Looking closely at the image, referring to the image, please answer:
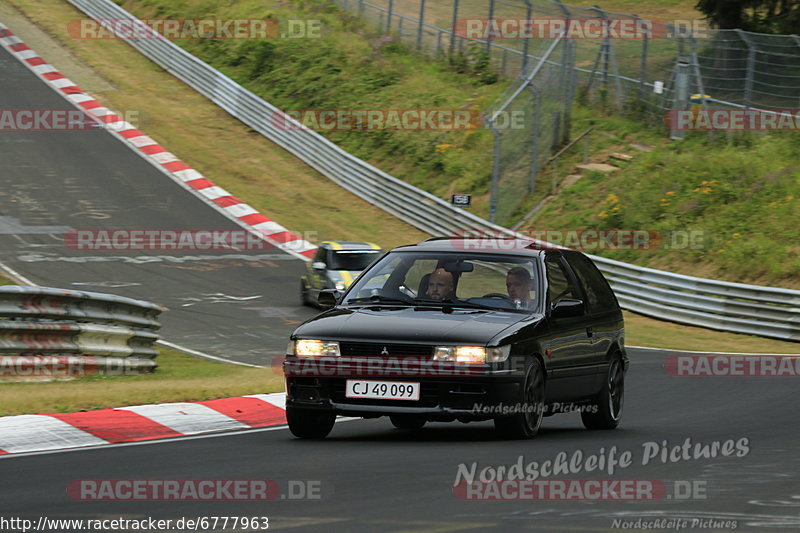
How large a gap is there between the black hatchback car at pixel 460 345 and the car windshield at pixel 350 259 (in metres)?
12.5

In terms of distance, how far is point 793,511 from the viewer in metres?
6.36

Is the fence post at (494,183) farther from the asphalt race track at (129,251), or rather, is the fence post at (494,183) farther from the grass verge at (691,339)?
the grass verge at (691,339)

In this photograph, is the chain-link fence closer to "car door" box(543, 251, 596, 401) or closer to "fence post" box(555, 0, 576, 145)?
"fence post" box(555, 0, 576, 145)

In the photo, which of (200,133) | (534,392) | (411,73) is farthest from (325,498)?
(411,73)

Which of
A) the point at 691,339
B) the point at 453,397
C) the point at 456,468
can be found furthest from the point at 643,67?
the point at 456,468

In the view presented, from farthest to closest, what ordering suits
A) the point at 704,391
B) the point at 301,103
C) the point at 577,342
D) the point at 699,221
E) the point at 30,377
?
the point at 301,103 < the point at 699,221 < the point at 704,391 < the point at 30,377 < the point at 577,342

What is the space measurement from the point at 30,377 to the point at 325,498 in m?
6.88

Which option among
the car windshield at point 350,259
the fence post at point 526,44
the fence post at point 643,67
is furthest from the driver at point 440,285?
the fence post at point 526,44

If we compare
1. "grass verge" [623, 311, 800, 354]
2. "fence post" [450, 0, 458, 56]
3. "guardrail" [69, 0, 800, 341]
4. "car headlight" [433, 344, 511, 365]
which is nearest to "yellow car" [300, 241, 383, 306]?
"grass verge" [623, 311, 800, 354]

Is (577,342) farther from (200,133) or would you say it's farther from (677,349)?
(200,133)

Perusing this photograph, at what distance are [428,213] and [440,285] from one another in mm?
22637

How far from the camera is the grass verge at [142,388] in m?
10.8

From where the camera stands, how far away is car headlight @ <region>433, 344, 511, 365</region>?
8711 mm

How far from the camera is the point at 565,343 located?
984 cm
